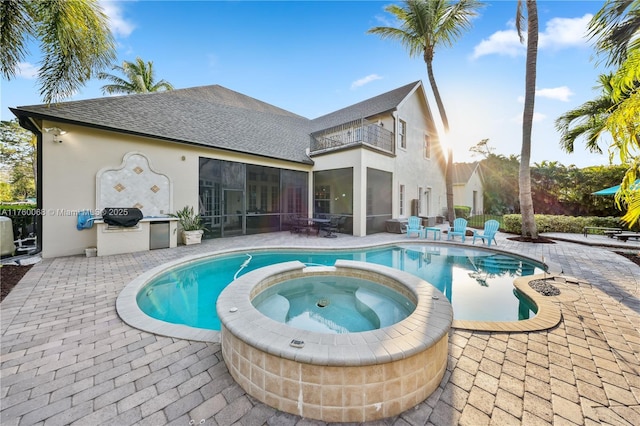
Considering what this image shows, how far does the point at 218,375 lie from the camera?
2408 mm

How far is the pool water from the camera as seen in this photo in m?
4.00

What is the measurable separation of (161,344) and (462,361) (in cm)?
360

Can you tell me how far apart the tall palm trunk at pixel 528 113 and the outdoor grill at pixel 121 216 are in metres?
15.2

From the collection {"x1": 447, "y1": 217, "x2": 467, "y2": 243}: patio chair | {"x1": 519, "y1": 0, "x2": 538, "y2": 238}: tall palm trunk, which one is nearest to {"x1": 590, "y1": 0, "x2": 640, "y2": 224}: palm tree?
{"x1": 519, "y1": 0, "x2": 538, "y2": 238}: tall palm trunk

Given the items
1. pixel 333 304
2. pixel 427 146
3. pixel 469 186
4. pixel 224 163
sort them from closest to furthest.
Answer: pixel 333 304 < pixel 224 163 < pixel 427 146 < pixel 469 186

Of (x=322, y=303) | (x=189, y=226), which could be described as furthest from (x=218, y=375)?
→ (x=189, y=226)

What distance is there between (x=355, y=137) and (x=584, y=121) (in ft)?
35.2

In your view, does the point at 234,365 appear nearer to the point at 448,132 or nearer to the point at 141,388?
the point at 141,388

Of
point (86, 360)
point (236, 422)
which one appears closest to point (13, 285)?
point (86, 360)

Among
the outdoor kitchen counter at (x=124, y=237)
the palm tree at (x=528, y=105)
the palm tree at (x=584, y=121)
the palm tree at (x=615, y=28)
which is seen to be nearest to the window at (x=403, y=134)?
the palm tree at (x=528, y=105)

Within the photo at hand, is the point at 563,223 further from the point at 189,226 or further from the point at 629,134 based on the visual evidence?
the point at 189,226

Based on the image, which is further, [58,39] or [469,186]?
[469,186]

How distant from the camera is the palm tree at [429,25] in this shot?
11297mm

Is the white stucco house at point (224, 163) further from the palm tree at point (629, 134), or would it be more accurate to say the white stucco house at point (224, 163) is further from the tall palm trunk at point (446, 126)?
the palm tree at point (629, 134)
